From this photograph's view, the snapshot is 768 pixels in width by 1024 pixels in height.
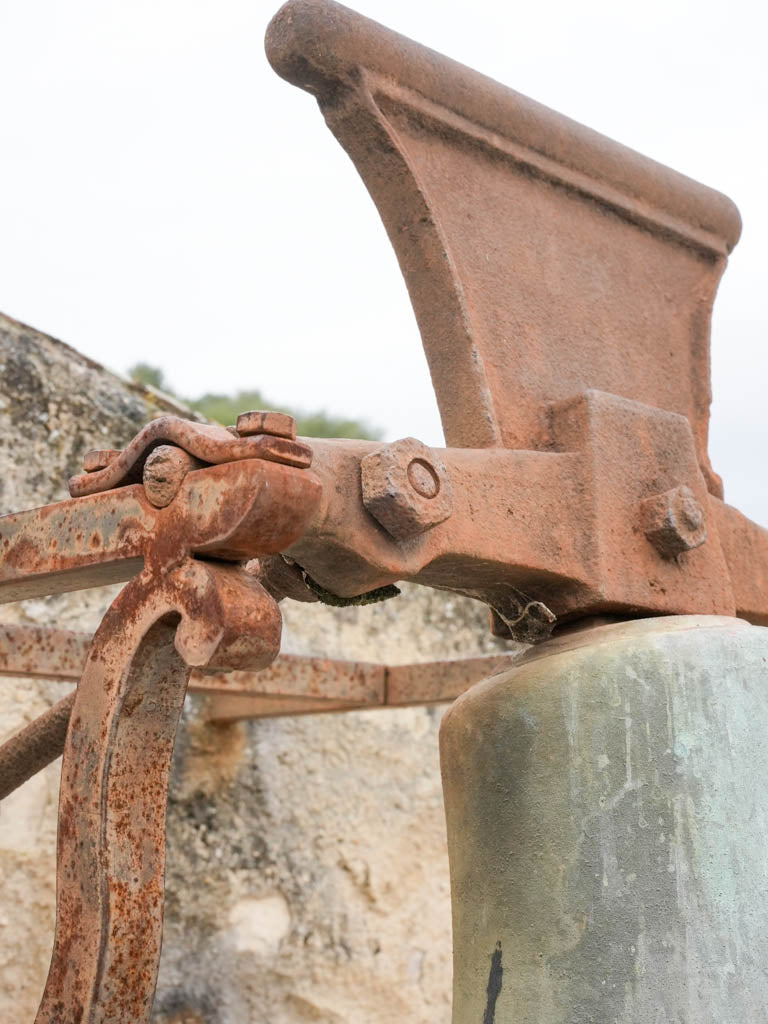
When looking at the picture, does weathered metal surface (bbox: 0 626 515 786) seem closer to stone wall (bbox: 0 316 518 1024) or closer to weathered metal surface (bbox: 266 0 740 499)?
stone wall (bbox: 0 316 518 1024)

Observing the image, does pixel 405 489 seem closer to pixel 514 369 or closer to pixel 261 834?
pixel 514 369

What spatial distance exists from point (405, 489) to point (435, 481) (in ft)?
0.17

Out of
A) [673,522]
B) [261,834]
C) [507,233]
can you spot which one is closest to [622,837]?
[673,522]

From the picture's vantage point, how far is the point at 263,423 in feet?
3.92

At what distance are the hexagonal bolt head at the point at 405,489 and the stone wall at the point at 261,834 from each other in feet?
4.94

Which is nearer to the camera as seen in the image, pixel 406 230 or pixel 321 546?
pixel 321 546

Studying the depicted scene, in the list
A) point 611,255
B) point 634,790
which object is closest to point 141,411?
point 611,255

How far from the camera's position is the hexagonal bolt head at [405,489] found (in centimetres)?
129

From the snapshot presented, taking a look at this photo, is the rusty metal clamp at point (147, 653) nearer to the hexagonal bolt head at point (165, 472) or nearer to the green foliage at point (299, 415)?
the hexagonal bolt head at point (165, 472)

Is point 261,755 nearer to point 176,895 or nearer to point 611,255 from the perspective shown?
A: point 176,895

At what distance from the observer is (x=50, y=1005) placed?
1153 mm

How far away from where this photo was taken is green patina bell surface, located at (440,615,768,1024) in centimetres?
132

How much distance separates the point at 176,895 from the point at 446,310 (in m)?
1.58

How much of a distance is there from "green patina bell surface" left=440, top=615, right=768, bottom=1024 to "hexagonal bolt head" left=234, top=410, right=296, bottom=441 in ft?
1.52
